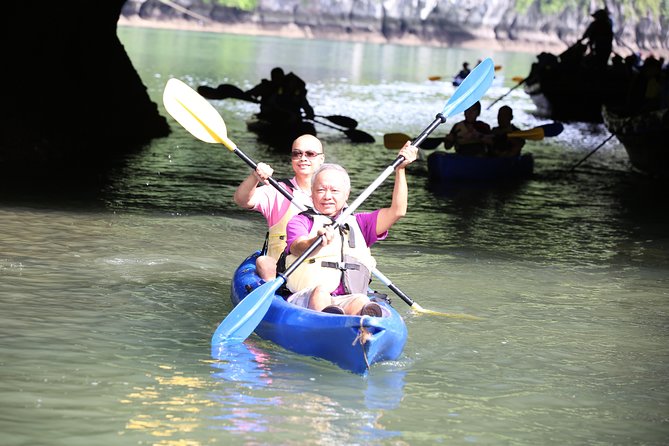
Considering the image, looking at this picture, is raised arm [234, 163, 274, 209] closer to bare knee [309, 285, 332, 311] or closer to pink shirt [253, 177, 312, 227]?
pink shirt [253, 177, 312, 227]

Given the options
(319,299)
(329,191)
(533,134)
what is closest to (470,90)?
(329,191)

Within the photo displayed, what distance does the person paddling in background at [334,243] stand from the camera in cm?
545

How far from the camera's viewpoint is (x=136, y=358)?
5.33 m

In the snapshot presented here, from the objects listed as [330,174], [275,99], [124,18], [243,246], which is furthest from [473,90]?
[124,18]

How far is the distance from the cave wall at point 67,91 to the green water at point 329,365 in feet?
3.81

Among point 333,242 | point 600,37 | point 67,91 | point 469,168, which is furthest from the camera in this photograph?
point 600,37

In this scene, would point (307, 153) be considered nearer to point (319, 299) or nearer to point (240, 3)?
point (319, 299)

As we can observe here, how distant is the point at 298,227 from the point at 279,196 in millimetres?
594

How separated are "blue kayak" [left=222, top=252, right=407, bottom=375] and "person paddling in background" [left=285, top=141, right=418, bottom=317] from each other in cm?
11

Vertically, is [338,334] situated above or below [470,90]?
below

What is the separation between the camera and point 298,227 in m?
5.65

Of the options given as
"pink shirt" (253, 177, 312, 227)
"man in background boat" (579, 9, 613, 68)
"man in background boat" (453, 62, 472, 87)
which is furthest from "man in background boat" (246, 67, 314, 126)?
"man in background boat" (453, 62, 472, 87)

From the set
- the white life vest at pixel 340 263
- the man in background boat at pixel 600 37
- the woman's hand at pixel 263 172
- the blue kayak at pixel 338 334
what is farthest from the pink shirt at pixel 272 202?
the man in background boat at pixel 600 37

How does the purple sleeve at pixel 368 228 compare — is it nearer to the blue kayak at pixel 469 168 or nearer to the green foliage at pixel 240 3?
the blue kayak at pixel 469 168
